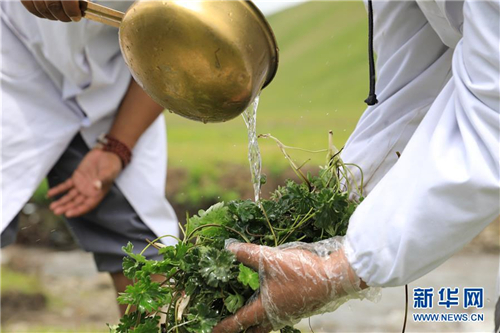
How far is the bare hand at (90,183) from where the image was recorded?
2.05 meters

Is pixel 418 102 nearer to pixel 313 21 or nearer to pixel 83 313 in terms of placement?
pixel 83 313

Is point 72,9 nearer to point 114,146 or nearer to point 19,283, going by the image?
point 114,146

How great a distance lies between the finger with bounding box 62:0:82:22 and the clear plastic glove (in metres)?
0.55

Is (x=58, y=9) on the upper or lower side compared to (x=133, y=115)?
upper

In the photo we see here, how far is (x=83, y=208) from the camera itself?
6.79 feet

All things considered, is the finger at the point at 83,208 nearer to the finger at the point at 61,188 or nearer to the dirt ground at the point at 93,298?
the finger at the point at 61,188

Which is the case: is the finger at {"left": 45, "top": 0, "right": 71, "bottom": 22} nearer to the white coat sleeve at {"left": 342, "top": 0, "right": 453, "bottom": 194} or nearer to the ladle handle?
the ladle handle

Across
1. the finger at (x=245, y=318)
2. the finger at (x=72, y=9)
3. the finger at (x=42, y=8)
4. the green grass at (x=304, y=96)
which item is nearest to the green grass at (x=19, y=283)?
the green grass at (x=304, y=96)

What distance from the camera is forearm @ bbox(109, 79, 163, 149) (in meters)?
2.06

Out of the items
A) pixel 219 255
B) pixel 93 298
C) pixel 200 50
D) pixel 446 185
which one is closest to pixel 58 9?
pixel 200 50

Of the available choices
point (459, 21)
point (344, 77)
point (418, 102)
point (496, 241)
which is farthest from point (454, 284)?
point (344, 77)

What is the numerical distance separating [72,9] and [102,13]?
9cm

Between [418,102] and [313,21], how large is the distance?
47.3 feet

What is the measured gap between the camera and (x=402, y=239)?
1.05m
